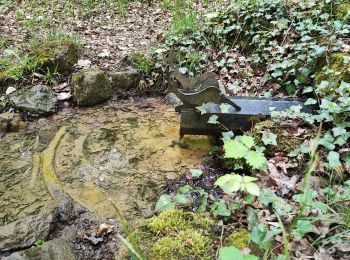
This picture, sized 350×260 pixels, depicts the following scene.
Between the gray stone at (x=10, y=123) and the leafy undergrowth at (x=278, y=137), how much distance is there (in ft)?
7.42

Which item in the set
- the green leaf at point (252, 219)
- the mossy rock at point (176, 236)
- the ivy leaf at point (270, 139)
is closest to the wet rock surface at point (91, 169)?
the mossy rock at point (176, 236)

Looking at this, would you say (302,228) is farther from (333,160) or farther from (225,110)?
(225,110)

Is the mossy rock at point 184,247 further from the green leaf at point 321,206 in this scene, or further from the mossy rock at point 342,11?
the mossy rock at point 342,11

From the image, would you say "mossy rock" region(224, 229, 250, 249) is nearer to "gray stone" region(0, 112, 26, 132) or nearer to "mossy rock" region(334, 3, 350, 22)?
"gray stone" region(0, 112, 26, 132)

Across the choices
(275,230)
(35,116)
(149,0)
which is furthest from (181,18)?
(275,230)

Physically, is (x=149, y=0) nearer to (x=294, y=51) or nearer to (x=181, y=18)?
(x=181, y=18)

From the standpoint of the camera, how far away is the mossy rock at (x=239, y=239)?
234 cm

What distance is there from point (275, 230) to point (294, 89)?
90.4 inches

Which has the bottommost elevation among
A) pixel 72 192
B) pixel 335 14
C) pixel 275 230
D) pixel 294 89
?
pixel 72 192

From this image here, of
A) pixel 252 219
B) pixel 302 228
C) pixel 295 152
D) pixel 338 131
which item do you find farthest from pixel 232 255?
pixel 338 131

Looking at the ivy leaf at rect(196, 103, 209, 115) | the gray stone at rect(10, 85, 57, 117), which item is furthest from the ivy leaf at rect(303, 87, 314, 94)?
the gray stone at rect(10, 85, 57, 117)

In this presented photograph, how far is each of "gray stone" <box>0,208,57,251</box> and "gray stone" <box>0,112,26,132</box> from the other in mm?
1792

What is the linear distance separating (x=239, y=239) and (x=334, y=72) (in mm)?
2100

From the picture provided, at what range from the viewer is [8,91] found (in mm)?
4891
